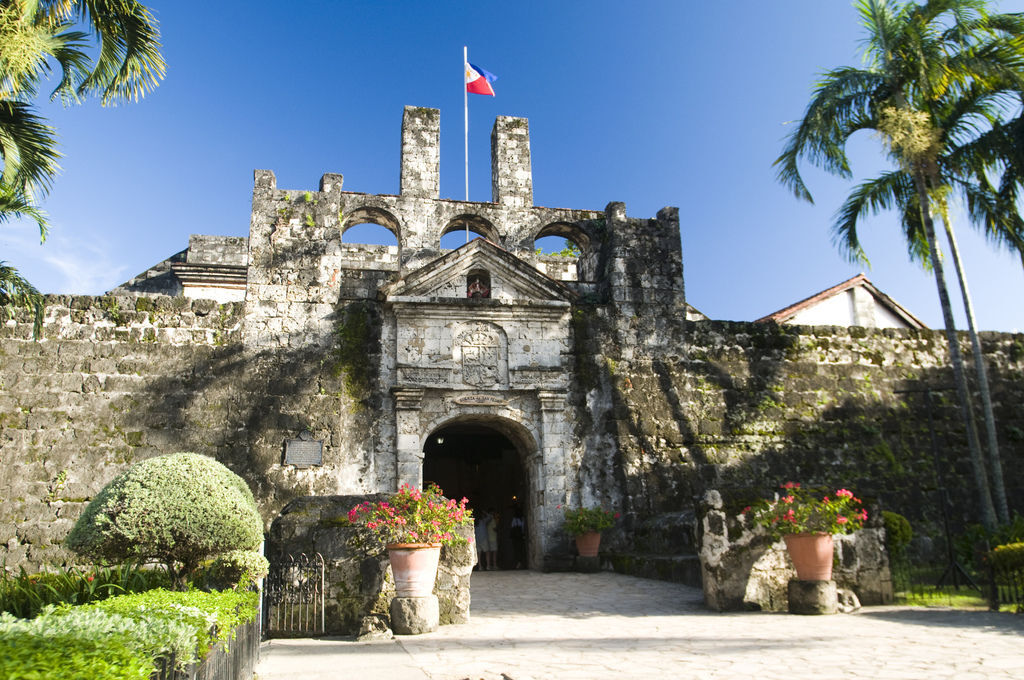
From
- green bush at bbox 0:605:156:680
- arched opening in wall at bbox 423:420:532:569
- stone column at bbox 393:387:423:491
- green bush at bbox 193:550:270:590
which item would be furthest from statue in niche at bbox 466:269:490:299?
green bush at bbox 0:605:156:680

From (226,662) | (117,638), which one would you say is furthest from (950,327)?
(117,638)

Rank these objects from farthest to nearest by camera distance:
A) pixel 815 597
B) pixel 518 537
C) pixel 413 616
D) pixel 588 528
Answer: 1. pixel 518 537
2. pixel 588 528
3. pixel 815 597
4. pixel 413 616

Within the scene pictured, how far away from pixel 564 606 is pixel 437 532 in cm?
235

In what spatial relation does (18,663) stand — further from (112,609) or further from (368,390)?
(368,390)

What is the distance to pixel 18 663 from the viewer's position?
220 cm

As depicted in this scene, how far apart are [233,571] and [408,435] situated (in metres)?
6.23

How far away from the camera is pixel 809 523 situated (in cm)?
762

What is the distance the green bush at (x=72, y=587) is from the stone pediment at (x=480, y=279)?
718cm

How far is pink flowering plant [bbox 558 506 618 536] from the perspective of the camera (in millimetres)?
12055

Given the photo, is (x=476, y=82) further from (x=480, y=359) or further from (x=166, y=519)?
(x=166, y=519)

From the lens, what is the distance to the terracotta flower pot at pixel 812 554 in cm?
743

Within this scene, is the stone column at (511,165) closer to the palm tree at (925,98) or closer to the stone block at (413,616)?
the palm tree at (925,98)

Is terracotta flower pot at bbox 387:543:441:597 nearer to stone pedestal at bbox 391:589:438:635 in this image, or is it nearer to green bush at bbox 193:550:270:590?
stone pedestal at bbox 391:589:438:635

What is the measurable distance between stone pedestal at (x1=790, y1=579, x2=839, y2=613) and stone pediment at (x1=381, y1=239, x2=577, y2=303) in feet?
23.2
